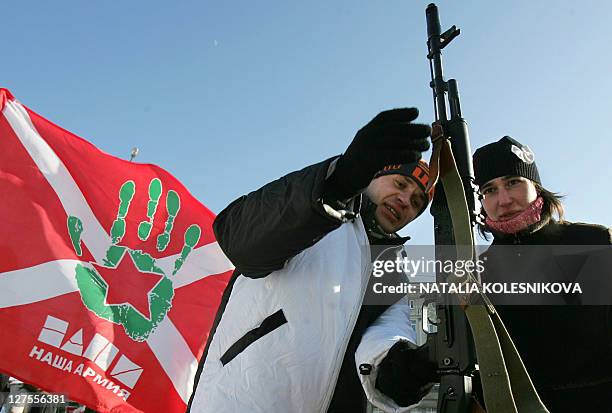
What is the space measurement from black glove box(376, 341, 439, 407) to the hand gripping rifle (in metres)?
0.11

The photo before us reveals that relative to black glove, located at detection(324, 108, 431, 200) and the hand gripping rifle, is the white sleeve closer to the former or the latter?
the hand gripping rifle

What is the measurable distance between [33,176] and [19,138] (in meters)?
0.41

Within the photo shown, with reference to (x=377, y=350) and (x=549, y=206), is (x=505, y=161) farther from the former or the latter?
(x=377, y=350)

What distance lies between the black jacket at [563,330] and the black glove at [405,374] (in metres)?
0.84

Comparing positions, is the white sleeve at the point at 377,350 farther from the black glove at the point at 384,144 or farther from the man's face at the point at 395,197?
the black glove at the point at 384,144

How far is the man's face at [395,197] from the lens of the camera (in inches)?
114

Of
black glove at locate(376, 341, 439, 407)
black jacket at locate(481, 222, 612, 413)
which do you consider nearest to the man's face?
black jacket at locate(481, 222, 612, 413)

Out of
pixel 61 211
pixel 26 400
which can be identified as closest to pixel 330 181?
pixel 61 211

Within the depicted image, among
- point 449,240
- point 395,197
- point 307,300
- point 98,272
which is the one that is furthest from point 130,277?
point 449,240

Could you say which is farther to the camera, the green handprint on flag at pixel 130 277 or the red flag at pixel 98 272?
the green handprint on flag at pixel 130 277

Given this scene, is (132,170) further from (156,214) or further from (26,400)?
(26,400)

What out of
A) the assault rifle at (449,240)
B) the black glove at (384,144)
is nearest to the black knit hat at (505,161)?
the assault rifle at (449,240)

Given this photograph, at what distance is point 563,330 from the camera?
2.67 meters

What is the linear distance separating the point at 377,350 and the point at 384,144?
3.16 ft
